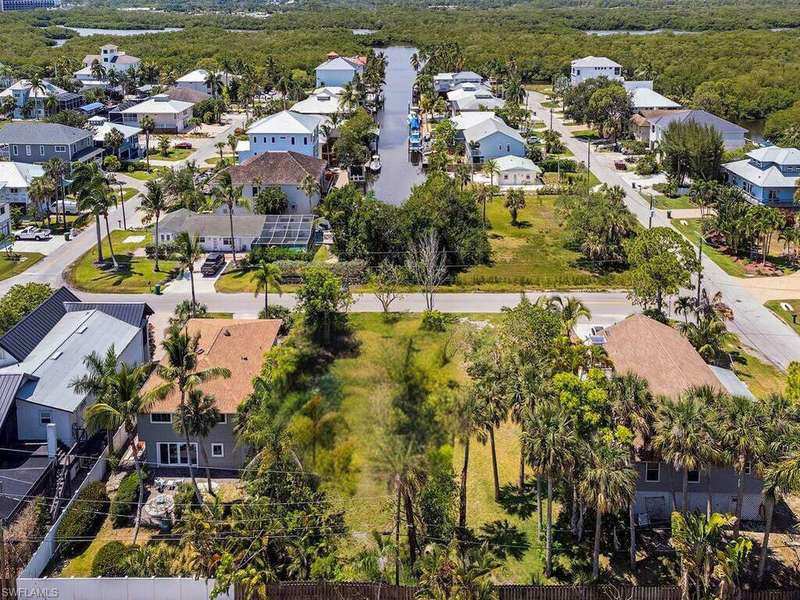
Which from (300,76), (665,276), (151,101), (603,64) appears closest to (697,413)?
(665,276)

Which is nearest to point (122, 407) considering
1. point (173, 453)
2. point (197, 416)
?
point (197, 416)

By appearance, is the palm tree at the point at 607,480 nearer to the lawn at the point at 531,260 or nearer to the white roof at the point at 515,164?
the lawn at the point at 531,260

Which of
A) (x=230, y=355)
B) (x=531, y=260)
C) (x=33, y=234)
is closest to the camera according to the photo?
(x=230, y=355)

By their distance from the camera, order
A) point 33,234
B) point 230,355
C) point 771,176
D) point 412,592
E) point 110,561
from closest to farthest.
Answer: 1. point 412,592
2. point 110,561
3. point 230,355
4. point 33,234
5. point 771,176

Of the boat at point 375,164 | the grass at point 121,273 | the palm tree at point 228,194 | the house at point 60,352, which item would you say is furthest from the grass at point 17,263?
the boat at point 375,164

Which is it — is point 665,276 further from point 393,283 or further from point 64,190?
point 64,190

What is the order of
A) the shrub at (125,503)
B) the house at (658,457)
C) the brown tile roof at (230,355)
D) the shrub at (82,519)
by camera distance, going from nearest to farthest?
1. the shrub at (82,519)
2. the house at (658,457)
3. the shrub at (125,503)
4. the brown tile roof at (230,355)

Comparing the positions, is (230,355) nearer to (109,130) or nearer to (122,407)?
(122,407)

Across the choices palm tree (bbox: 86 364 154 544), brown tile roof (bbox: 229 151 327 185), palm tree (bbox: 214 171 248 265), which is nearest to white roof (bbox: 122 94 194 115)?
brown tile roof (bbox: 229 151 327 185)
